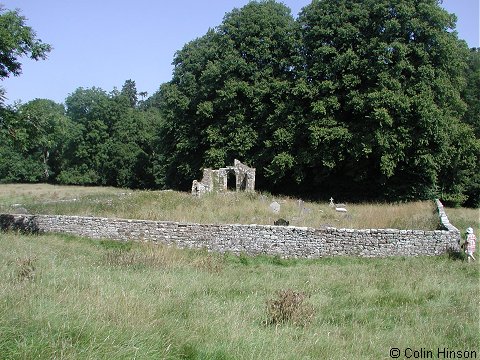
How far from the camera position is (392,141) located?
28.3m

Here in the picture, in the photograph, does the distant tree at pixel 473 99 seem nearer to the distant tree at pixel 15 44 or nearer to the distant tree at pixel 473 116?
the distant tree at pixel 473 116

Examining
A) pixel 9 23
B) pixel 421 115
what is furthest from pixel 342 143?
pixel 9 23

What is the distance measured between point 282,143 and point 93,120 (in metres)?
35.9

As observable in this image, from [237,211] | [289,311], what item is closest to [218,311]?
[289,311]

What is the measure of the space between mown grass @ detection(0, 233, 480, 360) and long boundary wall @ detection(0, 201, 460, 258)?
1.95m

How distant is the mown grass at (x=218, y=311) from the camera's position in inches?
198

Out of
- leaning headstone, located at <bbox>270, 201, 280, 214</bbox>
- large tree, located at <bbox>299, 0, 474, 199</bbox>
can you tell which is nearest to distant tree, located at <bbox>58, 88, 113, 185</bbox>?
large tree, located at <bbox>299, 0, 474, 199</bbox>

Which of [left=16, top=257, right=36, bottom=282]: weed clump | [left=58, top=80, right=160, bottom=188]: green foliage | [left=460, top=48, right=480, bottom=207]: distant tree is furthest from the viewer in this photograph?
[left=58, top=80, right=160, bottom=188]: green foliage

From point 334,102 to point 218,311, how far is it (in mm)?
25118

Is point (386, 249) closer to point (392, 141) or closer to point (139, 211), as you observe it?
point (139, 211)

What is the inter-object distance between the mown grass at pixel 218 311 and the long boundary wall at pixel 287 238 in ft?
6.39

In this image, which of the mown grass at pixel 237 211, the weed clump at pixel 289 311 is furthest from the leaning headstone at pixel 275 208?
the weed clump at pixel 289 311

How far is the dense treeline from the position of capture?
2850cm

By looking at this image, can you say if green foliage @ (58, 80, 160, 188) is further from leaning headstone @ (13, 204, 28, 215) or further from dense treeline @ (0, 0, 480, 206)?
leaning headstone @ (13, 204, 28, 215)
